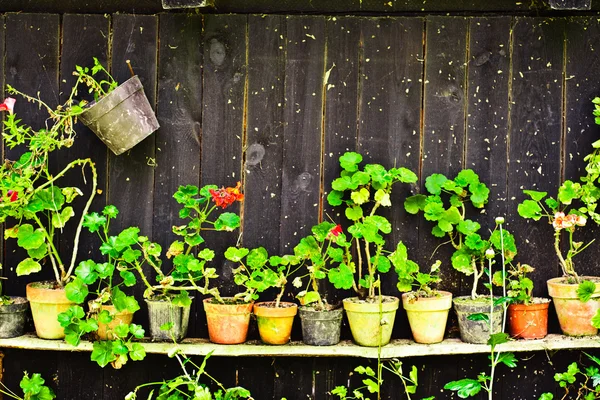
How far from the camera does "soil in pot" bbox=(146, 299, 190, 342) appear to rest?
9.18 feet

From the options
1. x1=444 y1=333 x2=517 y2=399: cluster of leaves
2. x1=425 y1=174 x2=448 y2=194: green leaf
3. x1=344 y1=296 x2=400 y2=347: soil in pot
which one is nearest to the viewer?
x1=444 y1=333 x2=517 y2=399: cluster of leaves

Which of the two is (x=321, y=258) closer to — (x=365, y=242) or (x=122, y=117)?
(x=365, y=242)

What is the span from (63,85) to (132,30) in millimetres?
341

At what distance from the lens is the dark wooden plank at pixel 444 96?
2.94m

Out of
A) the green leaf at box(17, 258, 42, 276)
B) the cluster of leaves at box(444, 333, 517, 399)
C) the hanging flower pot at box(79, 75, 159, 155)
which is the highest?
the hanging flower pot at box(79, 75, 159, 155)

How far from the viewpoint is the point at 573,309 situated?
2.84 m

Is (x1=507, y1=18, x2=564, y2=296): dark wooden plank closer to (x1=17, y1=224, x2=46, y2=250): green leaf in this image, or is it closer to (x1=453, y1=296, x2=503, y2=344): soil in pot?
(x1=453, y1=296, x2=503, y2=344): soil in pot

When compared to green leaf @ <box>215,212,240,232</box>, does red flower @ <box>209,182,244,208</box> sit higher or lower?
higher

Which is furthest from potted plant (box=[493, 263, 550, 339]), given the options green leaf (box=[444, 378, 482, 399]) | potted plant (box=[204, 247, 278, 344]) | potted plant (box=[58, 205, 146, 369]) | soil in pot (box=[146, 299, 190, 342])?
potted plant (box=[58, 205, 146, 369])

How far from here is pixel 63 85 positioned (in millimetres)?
2980

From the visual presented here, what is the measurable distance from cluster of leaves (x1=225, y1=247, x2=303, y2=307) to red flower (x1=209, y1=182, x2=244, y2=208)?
0.19 meters

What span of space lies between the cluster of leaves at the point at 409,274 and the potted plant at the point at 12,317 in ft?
4.52

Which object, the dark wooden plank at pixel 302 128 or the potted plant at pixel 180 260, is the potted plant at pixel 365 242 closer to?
the dark wooden plank at pixel 302 128

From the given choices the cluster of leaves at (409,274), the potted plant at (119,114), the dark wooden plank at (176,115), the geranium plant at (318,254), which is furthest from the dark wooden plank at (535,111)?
the potted plant at (119,114)
